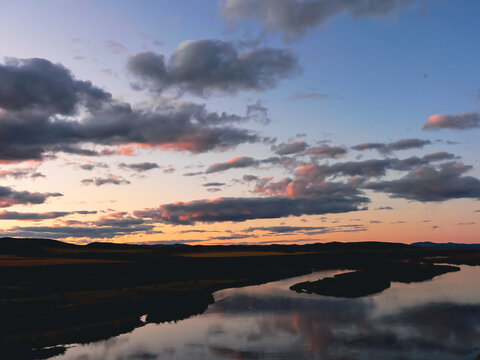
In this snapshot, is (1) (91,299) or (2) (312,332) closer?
(2) (312,332)

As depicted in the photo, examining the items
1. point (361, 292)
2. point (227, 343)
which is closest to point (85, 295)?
point (227, 343)

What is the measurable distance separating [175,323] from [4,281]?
41471 mm

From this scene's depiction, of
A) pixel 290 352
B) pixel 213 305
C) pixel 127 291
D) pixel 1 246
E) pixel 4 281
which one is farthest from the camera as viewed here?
pixel 1 246

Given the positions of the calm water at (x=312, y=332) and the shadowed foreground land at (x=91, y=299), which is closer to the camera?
the calm water at (x=312, y=332)

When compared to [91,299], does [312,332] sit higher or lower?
lower

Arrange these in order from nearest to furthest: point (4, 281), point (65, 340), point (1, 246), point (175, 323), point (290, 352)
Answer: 1. point (290, 352)
2. point (65, 340)
3. point (175, 323)
4. point (4, 281)
5. point (1, 246)

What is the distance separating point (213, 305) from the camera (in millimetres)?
54781

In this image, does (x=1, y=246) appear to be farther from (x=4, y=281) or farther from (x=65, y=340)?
(x=65, y=340)

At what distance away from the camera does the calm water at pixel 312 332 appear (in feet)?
106

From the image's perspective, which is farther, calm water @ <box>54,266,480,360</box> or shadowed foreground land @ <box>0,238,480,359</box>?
shadowed foreground land @ <box>0,238,480,359</box>

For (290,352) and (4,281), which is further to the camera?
(4,281)

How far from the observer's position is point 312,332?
3872 cm

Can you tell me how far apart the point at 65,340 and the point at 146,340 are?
663 centimetres

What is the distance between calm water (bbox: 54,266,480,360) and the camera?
106ft
